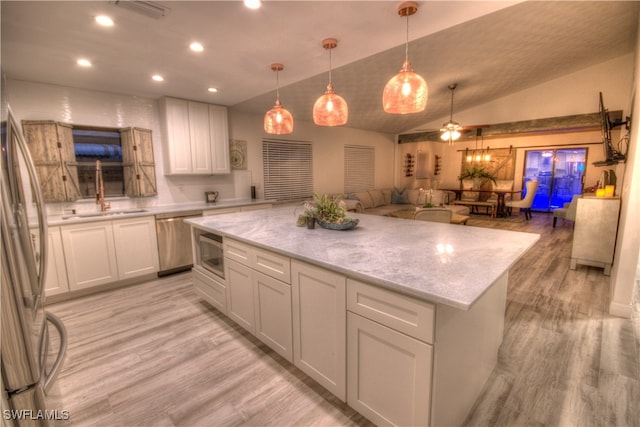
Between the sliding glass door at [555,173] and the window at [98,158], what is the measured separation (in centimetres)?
1054

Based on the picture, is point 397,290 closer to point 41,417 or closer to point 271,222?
point 41,417

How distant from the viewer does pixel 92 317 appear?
2818 millimetres

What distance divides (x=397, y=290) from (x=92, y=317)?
3.11 m

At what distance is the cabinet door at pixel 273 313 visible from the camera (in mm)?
1932

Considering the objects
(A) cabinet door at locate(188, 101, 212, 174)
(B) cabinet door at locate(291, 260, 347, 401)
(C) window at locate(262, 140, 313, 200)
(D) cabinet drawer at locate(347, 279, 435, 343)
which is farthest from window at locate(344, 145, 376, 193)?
(D) cabinet drawer at locate(347, 279, 435, 343)

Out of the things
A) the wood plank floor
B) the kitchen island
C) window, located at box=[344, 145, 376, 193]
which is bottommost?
the wood plank floor

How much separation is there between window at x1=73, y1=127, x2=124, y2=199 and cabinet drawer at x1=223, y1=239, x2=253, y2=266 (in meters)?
2.59

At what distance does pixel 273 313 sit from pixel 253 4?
216 cm

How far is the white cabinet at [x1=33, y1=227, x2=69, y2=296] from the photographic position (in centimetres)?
302

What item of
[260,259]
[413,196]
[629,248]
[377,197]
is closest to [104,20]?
[260,259]

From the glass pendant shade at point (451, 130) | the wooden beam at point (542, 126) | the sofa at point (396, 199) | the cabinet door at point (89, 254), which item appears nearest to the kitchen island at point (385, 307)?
the cabinet door at point (89, 254)

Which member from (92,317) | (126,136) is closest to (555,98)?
(126,136)

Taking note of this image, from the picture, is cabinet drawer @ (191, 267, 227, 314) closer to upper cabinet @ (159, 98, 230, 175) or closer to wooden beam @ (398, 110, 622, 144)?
upper cabinet @ (159, 98, 230, 175)

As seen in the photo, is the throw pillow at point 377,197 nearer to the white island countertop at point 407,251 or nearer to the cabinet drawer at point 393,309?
the white island countertop at point 407,251
